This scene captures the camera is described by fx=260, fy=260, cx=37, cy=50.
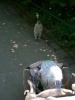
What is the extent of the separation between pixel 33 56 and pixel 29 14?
2707 millimetres

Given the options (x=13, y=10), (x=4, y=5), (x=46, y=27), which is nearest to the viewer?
(x=46, y=27)

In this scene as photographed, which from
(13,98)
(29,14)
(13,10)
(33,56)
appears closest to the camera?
(13,98)

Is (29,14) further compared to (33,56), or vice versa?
(29,14)

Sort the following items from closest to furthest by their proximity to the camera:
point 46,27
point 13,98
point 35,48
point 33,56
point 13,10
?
point 13,98
point 33,56
point 35,48
point 46,27
point 13,10

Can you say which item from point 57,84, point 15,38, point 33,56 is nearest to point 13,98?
point 57,84

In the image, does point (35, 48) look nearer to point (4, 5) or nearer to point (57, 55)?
point (57, 55)

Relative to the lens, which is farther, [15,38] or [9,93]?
[15,38]

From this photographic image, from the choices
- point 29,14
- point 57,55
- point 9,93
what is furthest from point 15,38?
point 9,93

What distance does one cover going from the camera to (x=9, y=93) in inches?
147

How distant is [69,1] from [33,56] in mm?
1959

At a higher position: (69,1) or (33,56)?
(69,1)

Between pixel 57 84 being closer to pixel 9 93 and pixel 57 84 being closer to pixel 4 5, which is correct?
pixel 9 93

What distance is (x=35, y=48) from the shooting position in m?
5.33

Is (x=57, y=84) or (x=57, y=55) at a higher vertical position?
(x=57, y=84)
